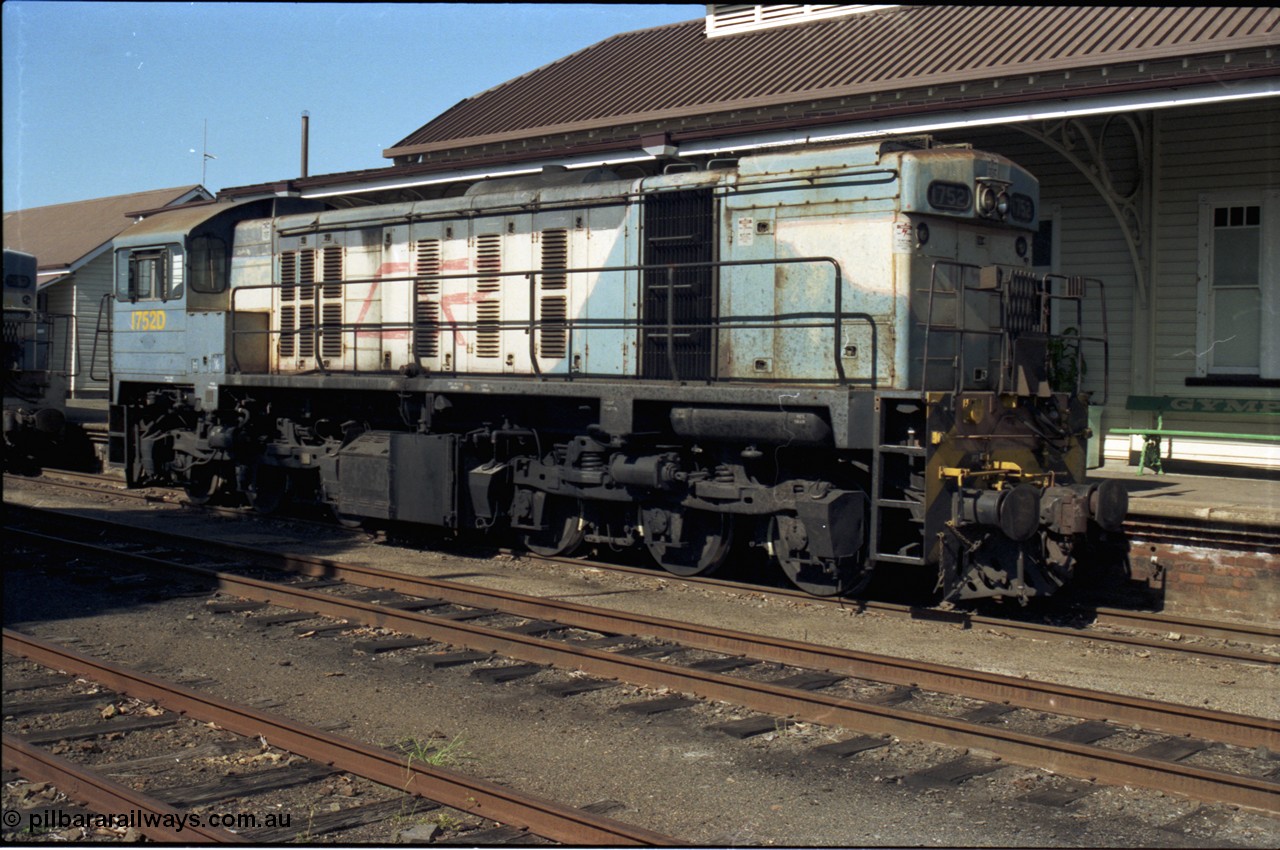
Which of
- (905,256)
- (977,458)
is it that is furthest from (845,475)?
(905,256)

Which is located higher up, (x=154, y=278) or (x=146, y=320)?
(x=154, y=278)

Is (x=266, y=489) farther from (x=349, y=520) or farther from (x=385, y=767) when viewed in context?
(x=385, y=767)

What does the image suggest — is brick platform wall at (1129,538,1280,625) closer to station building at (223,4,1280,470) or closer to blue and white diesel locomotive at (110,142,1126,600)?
blue and white diesel locomotive at (110,142,1126,600)

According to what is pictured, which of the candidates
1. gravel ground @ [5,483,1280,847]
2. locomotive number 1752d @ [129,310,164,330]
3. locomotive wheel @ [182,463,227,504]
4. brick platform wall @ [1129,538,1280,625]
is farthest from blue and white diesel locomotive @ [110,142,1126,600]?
locomotive wheel @ [182,463,227,504]

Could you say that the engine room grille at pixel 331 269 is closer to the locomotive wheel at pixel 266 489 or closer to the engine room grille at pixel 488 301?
the engine room grille at pixel 488 301

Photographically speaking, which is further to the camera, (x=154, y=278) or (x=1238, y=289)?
(x=154, y=278)

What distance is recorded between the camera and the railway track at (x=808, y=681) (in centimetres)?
544

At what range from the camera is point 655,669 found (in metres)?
6.89

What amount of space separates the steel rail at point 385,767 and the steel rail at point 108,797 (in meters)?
0.81

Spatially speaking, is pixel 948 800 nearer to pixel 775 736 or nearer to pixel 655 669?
pixel 775 736

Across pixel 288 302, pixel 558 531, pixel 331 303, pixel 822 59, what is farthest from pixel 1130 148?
pixel 288 302

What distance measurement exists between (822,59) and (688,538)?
8.72 meters

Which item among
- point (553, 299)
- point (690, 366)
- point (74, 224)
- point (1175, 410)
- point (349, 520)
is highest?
point (74, 224)

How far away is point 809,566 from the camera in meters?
9.45
